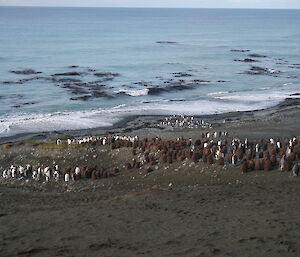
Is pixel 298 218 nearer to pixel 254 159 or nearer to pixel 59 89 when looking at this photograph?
pixel 254 159

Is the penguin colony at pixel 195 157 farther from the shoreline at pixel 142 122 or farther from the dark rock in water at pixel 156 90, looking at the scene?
the dark rock in water at pixel 156 90

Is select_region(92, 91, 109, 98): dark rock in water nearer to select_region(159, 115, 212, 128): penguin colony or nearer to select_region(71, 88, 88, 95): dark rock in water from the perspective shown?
select_region(71, 88, 88, 95): dark rock in water

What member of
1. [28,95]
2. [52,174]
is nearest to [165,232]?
[52,174]

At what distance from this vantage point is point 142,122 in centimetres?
3569

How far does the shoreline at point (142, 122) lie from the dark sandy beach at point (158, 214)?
10050mm

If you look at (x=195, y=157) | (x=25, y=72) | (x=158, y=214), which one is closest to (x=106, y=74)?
(x=25, y=72)

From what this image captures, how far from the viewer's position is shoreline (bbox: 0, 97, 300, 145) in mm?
31891

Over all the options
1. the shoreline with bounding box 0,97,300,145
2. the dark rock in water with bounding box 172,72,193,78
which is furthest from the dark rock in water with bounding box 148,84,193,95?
the shoreline with bounding box 0,97,300,145

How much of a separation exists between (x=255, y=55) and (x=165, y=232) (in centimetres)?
6629

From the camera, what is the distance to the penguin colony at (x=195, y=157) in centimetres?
1830

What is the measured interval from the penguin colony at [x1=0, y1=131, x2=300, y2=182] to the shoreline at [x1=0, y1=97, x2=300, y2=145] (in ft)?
28.4

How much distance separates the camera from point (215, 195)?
Answer: 15.7 metres

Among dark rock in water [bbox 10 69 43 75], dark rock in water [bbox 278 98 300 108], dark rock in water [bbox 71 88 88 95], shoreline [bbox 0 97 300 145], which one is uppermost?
dark rock in water [bbox 10 69 43 75]

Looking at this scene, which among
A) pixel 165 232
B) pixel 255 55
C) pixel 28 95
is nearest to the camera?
pixel 165 232
